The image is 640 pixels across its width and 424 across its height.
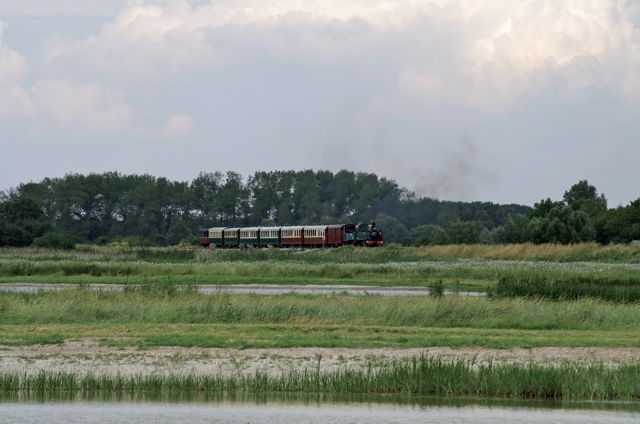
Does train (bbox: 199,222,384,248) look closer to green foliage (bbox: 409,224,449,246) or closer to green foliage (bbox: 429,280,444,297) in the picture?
green foliage (bbox: 409,224,449,246)

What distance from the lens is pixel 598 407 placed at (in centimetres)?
2117

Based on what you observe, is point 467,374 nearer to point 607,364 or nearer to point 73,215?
point 607,364

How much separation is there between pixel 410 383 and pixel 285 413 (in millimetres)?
2887

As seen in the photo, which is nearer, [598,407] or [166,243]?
[598,407]

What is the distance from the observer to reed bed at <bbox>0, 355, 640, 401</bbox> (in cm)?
2164

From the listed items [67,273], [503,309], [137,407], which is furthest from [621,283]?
[67,273]

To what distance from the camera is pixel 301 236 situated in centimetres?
11169

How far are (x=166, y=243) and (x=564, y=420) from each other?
146883mm

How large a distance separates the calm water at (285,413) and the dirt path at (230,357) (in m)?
2.94

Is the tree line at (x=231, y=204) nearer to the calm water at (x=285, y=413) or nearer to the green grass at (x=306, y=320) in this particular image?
the green grass at (x=306, y=320)

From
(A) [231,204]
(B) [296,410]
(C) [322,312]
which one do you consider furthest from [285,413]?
(A) [231,204]

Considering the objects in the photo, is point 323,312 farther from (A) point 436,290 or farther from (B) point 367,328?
(A) point 436,290

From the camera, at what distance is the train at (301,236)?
108562mm

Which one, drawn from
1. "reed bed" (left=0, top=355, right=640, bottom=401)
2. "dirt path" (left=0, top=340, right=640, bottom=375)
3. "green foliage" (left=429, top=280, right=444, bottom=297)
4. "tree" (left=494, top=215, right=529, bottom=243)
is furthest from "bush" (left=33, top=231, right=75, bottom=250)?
"reed bed" (left=0, top=355, right=640, bottom=401)
